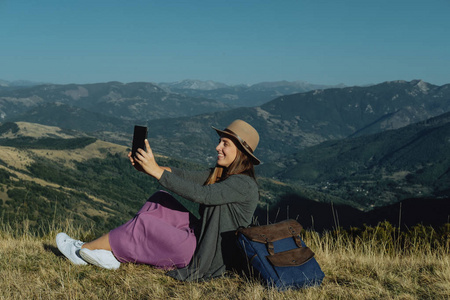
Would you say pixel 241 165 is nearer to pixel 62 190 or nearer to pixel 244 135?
pixel 244 135

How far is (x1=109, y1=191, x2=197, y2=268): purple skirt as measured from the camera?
5.94 meters

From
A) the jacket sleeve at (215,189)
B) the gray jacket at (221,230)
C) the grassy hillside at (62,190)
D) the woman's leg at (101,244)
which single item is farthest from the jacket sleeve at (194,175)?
the grassy hillside at (62,190)

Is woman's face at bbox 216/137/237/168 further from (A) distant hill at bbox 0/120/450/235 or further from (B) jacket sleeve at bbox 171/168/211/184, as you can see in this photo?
(A) distant hill at bbox 0/120/450/235

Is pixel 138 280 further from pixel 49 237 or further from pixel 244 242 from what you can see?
pixel 49 237

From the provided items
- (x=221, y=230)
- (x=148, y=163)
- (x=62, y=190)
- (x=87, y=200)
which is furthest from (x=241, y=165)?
(x=62, y=190)

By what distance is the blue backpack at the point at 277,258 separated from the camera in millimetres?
5430

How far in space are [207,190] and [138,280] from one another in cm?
178

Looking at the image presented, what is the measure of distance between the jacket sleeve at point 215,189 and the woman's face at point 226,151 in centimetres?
47

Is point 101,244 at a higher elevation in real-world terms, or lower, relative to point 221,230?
lower

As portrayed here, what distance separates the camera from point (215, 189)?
5484mm

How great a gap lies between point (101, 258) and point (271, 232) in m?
2.61

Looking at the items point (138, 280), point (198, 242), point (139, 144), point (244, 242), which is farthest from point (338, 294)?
point (139, 144)

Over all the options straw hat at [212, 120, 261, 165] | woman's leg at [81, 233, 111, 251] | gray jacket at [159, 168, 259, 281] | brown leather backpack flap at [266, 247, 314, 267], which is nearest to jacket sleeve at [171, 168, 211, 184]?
gray jacket at [159, 168, 259, 281]

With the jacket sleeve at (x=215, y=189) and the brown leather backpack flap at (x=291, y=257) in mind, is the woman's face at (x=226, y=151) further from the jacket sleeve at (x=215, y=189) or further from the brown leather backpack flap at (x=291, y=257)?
the brown leather backpack flap at (x=291, y=257)
